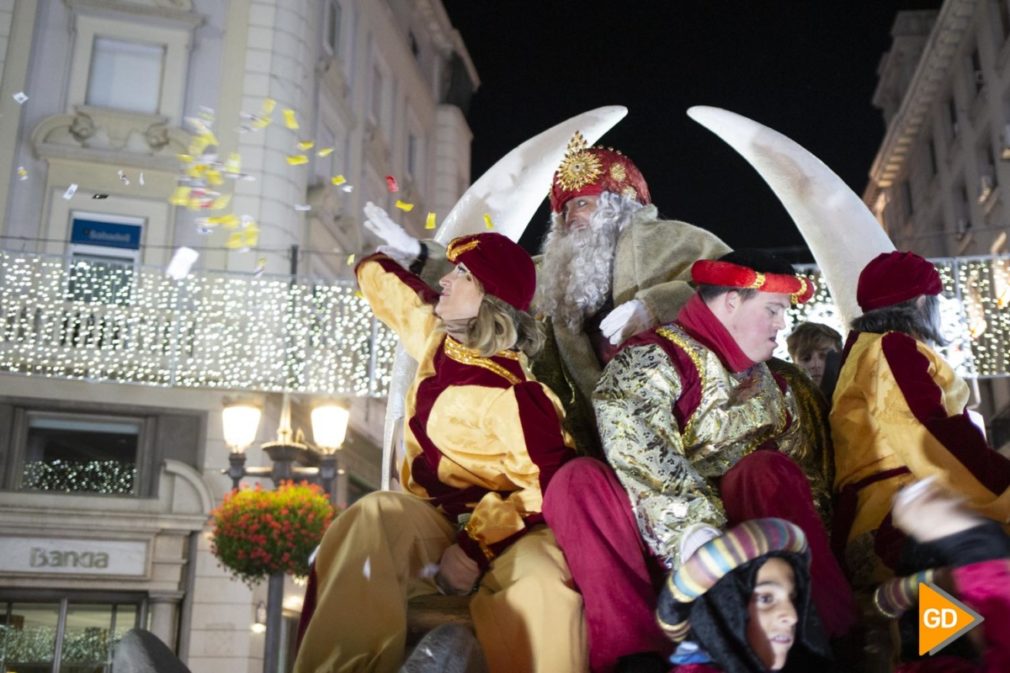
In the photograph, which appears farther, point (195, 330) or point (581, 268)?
point (195, 330)

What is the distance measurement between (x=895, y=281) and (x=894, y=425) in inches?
23.2

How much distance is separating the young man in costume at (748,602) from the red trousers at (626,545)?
0.26m

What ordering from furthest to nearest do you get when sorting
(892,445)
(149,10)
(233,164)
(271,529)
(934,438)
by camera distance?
(149,10)
(233,164)
(271,529)
(892,445)
(934,438)

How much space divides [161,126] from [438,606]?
1216cm

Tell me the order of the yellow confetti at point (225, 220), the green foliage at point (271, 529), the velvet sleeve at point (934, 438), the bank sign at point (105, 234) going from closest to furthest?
the velvet sleeve at point (934, 438) < the green foliage at point (271, 529) < the bank sign at point (105, 234) < the yellow confetti at point (225, 220)

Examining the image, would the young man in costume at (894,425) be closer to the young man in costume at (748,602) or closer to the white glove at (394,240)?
the young man in costume at (748,602)

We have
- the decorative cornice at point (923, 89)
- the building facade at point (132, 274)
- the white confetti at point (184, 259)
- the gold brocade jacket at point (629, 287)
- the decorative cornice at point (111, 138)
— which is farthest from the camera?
the decorative cornice at point (923, 89)

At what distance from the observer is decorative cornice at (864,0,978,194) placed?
2208 centimetres

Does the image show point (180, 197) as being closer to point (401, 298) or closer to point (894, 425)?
point (401, 298)

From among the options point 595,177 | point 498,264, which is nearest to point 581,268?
point 595,177

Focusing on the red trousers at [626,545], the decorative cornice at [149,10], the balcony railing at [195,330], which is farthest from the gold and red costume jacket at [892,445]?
the decorative cornice at [149,10]

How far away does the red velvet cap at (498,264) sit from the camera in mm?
3549

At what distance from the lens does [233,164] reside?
14.0 m

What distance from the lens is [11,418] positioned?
1265 cm
